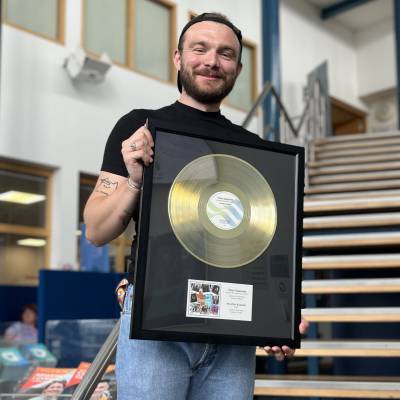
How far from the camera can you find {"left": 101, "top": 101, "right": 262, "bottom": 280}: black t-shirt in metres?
1.32

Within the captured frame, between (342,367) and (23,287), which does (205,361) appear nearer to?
(342,367)

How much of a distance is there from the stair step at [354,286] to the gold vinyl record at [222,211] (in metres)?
1.99

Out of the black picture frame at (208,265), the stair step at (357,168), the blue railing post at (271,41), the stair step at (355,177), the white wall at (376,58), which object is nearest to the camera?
the black picture frame at (208,265)

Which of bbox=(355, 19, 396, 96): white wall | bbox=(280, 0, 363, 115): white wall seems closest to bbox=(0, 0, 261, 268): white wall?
bbox=(280, 0, 363, 115): white wall

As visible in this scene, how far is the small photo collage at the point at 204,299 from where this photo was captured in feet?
3.93

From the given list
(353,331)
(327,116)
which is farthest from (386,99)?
(353,331)

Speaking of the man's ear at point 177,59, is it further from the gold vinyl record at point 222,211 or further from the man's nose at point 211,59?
the gold vinyl record at point 222,211

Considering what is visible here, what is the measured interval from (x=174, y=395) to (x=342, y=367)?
3.27m

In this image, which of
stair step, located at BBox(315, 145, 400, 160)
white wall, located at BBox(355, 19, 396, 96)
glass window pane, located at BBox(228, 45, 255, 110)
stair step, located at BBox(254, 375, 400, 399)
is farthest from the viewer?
white wall, located at BBox(355, 19, 396, 96)

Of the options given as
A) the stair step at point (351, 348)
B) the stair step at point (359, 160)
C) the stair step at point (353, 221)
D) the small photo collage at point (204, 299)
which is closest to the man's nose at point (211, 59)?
the small photo collage at point (204, 299)

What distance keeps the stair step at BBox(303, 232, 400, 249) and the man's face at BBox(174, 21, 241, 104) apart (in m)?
2.29

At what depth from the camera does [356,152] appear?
241 inches

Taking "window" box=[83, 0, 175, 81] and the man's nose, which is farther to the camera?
"window" box=[83, 0, 175, 81]

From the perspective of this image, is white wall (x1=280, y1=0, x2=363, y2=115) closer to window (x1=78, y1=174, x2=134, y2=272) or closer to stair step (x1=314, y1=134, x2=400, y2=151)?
window (x1=78, y1=174, x2=134, y2=272)
